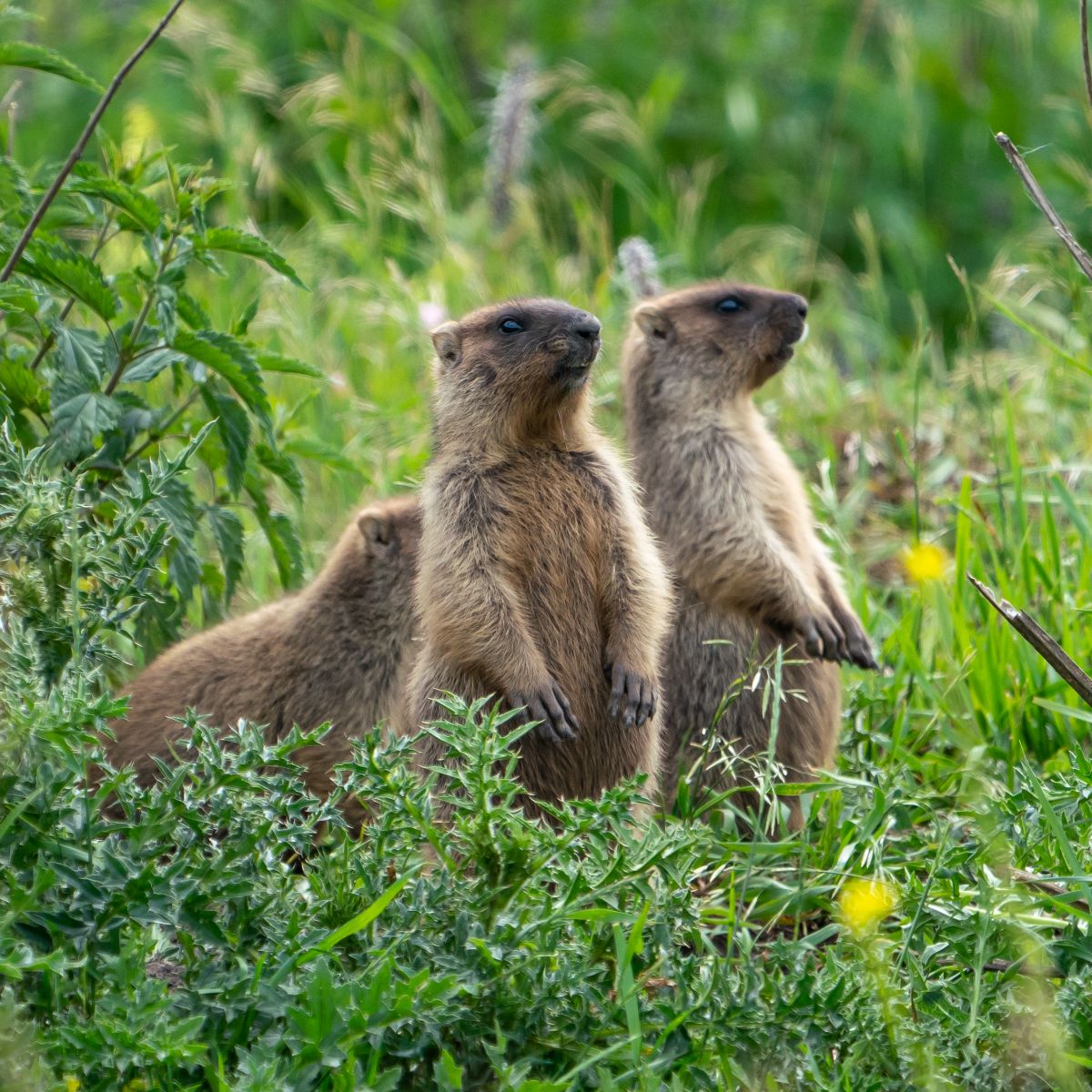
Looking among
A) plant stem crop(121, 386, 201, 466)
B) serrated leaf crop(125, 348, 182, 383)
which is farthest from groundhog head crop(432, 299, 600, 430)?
serrated leaf crop(125, 348, 182, 383)

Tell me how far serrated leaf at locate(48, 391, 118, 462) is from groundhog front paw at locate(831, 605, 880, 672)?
2.35m

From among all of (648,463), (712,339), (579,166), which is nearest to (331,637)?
(648,463)

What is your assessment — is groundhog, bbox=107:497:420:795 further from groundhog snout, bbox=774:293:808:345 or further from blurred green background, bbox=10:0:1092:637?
groundhog snout, bbox=774:293:808:345

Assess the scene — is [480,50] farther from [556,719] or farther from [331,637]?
[556,719]

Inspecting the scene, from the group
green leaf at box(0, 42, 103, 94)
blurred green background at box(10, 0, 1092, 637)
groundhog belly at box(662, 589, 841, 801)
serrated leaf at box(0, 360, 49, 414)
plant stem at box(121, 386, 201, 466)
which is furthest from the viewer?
blurred green background at box(10, 0, 1092, 637)

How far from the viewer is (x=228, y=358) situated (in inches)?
154

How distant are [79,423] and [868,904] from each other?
7.06ft

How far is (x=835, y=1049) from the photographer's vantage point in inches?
120

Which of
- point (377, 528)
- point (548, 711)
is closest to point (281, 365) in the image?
point (377, 528)

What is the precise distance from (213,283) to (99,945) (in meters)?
5.53

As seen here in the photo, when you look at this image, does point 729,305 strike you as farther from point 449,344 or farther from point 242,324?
point 242,324

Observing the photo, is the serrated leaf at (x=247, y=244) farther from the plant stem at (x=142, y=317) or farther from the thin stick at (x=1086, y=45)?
the thin stick at (x=1086, y=45)

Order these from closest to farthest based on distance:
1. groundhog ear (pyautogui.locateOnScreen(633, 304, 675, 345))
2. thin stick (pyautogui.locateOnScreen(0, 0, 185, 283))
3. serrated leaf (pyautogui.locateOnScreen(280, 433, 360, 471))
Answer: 1. thin stick (pyautogui.locateOnScreen(0, 0, 185, 283))
2. serrated leaf (pyautogui.locateOnScreen(280, 433, 360, 471))
3. groundhog ear (pyautogui.locateOnScreen(633, 304, 675, 345))

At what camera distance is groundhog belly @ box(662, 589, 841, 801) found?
4.65 metres
